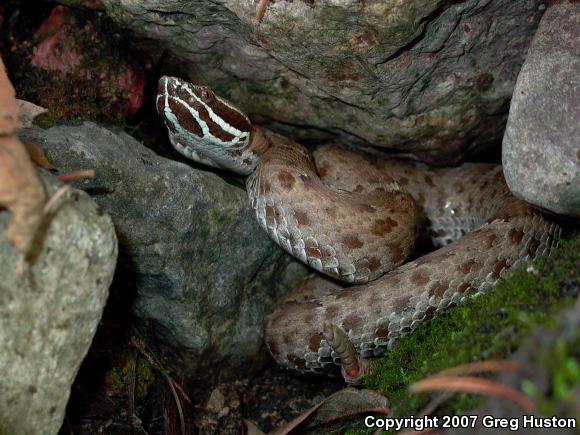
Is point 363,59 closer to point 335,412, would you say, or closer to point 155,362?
point 335,412

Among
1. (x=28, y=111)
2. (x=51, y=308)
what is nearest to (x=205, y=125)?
(x=28, y=111)

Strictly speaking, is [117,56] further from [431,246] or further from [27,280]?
[431,246]

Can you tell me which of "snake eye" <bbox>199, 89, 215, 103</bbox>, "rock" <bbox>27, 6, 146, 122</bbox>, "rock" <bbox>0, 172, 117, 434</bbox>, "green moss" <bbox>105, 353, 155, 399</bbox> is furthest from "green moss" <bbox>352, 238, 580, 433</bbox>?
"rock" <bbox>27, 6, 146, 122</bbox>

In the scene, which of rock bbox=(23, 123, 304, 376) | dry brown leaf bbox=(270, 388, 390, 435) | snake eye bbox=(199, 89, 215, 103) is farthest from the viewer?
snake eye bbox=(199, 89, 215, 103)

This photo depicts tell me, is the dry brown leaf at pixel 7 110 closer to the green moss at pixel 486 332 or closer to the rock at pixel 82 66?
the rock at pixel 82 66

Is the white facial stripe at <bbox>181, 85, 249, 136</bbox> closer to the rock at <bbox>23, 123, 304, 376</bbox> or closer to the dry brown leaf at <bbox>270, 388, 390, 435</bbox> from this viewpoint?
the rock at <bbox>23, 123, 304, 376</bbox>
